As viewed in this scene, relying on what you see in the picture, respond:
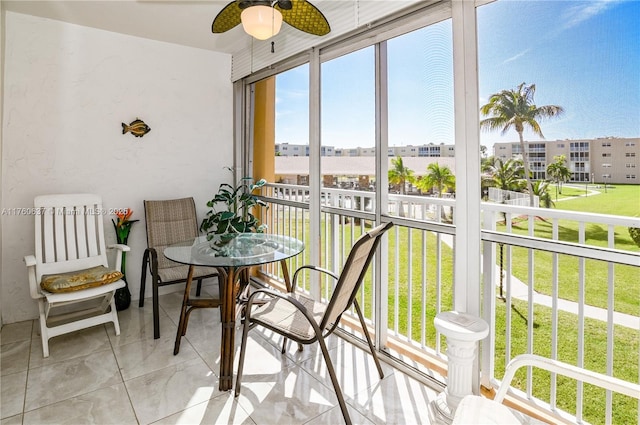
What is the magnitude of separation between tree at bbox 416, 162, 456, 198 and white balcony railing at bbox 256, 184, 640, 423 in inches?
3.8

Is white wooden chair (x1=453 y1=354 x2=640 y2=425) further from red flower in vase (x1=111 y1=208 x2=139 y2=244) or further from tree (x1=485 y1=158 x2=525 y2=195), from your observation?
red flower in vase (x1=111 y1=208 x2=139 y2=244)

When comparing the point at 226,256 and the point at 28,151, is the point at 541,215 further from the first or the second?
the point at 28,151

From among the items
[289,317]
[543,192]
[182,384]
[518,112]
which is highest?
[518,112]

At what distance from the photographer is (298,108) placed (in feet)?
11.9

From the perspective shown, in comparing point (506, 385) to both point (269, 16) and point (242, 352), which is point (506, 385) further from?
point (269, 16)

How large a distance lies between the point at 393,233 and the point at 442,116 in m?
1.00

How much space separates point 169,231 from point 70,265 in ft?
2.80

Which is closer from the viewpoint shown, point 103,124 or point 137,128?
point 103,124

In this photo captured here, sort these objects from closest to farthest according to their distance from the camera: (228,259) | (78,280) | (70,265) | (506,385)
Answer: (506,385), (228,259), (78,280), (70,265)

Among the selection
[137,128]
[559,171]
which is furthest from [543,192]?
[137,128]

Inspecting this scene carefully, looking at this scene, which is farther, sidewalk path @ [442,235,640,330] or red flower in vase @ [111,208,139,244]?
red flower in vase @ [111,208,139,244]

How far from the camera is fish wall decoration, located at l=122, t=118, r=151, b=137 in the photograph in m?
3.49

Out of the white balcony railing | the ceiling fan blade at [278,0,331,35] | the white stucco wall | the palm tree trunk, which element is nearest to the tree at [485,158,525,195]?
the palm tree trunk

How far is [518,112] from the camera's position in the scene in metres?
1.84
